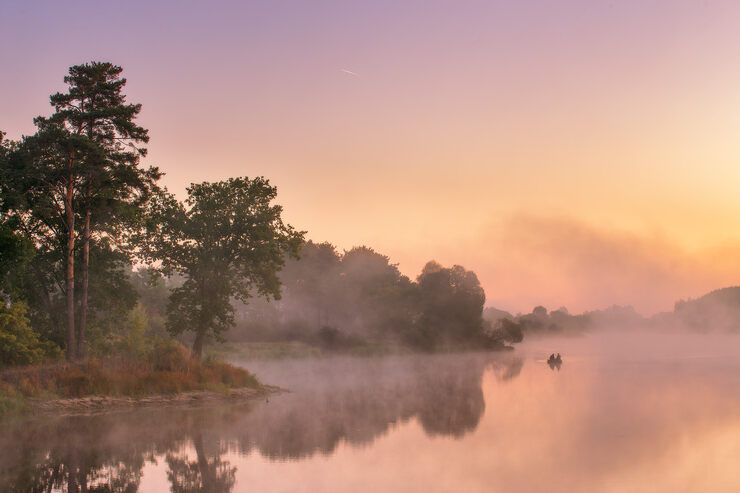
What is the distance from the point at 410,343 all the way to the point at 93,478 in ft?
270

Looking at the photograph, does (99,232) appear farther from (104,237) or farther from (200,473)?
(200,473)

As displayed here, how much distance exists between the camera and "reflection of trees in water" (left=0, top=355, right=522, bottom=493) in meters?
15.3

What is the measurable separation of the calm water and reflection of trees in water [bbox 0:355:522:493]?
6cm

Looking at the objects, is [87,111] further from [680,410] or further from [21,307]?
[680,410]

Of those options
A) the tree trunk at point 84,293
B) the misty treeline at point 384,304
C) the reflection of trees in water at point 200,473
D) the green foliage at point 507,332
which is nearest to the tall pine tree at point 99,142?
the tree trunk at point 84,293

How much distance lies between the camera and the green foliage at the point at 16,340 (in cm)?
2989

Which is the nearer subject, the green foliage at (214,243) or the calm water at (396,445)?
the calm water at (396,445)

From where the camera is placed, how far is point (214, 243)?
41.5 m

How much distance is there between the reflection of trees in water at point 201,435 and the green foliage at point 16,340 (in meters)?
8.20

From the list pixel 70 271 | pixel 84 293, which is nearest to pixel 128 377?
pixel 84 293

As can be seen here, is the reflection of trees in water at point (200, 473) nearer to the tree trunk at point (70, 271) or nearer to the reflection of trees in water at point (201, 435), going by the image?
the reflection of trees in water at point (201, 435)

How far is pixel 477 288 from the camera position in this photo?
4090 inches

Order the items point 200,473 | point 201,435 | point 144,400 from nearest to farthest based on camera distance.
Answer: point 200,473 < point 201,435 < point 144,400

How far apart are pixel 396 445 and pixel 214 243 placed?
24975 millimetres
